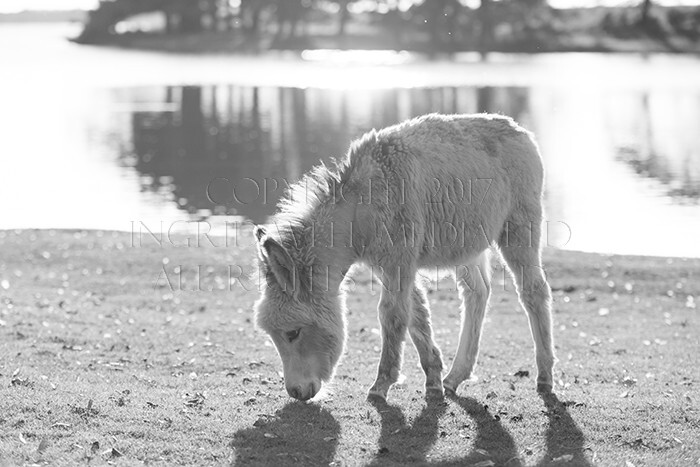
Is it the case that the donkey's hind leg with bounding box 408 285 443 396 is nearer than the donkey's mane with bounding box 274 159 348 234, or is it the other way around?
the donkey's mane with bounding box 274 159 348 234

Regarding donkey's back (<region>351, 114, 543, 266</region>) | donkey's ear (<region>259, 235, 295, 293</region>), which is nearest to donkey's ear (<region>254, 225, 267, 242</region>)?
donkey's ear (<region>259, 235, 295, 293</region>)

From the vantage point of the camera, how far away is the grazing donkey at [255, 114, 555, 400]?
7.62m

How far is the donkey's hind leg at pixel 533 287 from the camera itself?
29.5 feet

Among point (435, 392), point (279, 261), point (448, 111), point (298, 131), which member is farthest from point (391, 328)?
point (448, 111)

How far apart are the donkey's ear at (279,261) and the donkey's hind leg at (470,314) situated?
2.35 meters

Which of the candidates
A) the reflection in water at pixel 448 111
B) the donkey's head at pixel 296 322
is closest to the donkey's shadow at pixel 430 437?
the donkey's head at pixel 296 322

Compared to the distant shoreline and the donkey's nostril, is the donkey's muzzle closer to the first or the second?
the donkey's nostril

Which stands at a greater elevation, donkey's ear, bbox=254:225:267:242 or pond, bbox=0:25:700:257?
donkey's ear, bbox=254:225:267:242

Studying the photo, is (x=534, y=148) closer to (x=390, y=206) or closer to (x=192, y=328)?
(x=390, y=206)

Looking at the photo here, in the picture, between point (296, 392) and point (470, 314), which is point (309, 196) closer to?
point (296, 392)

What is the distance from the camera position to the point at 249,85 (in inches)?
2717

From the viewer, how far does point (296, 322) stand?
7555 mm

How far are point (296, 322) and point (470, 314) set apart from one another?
2.43 m

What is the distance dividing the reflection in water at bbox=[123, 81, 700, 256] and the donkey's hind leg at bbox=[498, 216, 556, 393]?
41.7ft
